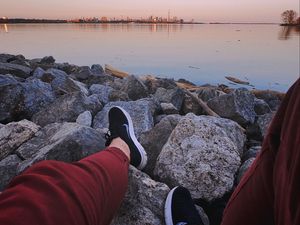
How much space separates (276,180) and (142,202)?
64.0 inches

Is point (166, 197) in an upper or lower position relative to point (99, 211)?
lower

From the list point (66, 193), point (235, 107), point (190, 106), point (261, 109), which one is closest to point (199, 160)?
point (66, 193)

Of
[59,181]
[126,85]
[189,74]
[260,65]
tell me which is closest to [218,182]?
[59,181]

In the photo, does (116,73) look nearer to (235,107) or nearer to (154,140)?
(235,107)

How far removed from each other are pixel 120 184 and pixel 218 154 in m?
1.19

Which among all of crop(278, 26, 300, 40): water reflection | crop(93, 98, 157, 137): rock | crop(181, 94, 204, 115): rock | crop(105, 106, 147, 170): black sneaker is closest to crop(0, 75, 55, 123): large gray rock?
crop(93, 98, 157, 137): rock

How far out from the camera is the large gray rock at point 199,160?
8.89 feet

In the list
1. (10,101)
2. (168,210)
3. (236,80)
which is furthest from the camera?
(236,80)

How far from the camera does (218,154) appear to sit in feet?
9.24

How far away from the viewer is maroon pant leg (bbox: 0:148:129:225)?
130cm

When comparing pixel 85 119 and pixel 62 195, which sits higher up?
pixel 62 195

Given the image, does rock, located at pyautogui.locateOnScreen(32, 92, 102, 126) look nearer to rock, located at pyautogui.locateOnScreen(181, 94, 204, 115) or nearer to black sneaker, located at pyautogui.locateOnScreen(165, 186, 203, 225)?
rock, located at pyautogui.locateOnScreen(181, 94, 204, 115)

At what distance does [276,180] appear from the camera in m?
0.83

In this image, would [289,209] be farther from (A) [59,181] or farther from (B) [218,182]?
(B) [218,182]
